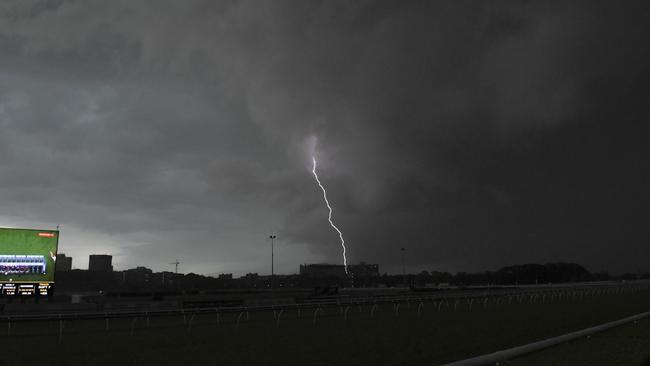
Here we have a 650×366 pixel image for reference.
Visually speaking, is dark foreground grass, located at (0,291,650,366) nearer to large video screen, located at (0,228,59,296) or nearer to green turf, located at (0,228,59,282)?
large video screen, located at (0,228,59,296)

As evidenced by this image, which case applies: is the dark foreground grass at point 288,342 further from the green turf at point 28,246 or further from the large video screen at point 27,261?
the green turf at point 28,246

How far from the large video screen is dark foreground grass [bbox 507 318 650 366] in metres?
40.8

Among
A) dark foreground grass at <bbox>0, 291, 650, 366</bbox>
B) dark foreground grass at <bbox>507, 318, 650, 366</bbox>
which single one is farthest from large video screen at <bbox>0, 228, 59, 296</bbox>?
dark foreground grass at <bbox>507, 318, 650, 366</bbox>

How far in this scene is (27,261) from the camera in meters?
42.0

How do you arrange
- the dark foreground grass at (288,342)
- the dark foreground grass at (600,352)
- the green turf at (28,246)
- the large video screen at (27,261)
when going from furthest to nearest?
the green turf at (28,246), the large video screen at (27,261), the dark foreground grass at (288,342), the dark foreground grass at (600,352)

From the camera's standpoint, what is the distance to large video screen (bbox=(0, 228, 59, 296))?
40844 millimetres

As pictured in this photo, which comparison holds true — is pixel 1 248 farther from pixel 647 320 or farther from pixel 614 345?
pixel 647 320

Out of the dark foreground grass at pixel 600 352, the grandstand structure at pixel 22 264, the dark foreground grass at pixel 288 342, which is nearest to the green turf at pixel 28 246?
the grandstand structure at pixel 22 264

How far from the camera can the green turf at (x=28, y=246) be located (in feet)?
136

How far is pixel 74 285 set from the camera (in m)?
129

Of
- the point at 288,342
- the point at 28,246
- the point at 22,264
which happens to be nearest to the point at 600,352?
the point at 288,342

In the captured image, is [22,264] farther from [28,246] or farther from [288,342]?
[288,342]

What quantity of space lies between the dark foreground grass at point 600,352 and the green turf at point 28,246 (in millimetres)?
40829

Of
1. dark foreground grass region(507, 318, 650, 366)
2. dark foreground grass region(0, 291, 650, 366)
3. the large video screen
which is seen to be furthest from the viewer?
the large video screen
